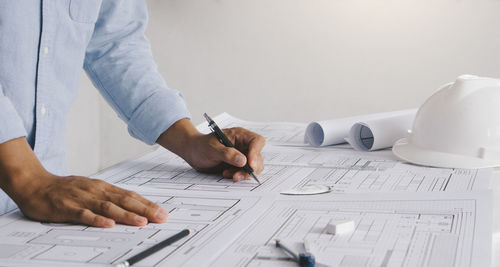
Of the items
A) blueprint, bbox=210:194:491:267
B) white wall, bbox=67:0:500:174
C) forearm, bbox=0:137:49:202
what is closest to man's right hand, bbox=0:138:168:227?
forearm, bbox=0:137:49:202

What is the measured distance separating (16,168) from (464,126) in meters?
0.72

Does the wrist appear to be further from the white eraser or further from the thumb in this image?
the white eraser

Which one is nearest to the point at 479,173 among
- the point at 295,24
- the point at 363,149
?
the point at 363,149

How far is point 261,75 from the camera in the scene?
9.11 feet

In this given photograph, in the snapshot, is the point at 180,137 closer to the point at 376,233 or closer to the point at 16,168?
the point at 16,168

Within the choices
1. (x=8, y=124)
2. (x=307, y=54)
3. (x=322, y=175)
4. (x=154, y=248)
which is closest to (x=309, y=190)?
(x=322, y=175)

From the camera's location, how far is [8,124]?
31.2 inches

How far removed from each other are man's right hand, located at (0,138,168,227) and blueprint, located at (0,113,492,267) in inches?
0.5

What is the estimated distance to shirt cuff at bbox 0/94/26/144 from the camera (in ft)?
2.57

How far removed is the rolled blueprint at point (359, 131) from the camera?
1.17 m

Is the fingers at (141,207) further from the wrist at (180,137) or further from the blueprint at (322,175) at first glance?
the wrist at (180,137)

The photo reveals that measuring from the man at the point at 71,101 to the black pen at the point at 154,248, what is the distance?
0.07 metres

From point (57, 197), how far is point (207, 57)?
84.4 inches

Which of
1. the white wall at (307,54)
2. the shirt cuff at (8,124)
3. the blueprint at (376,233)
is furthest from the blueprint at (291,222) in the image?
the white wall at (307,54)
